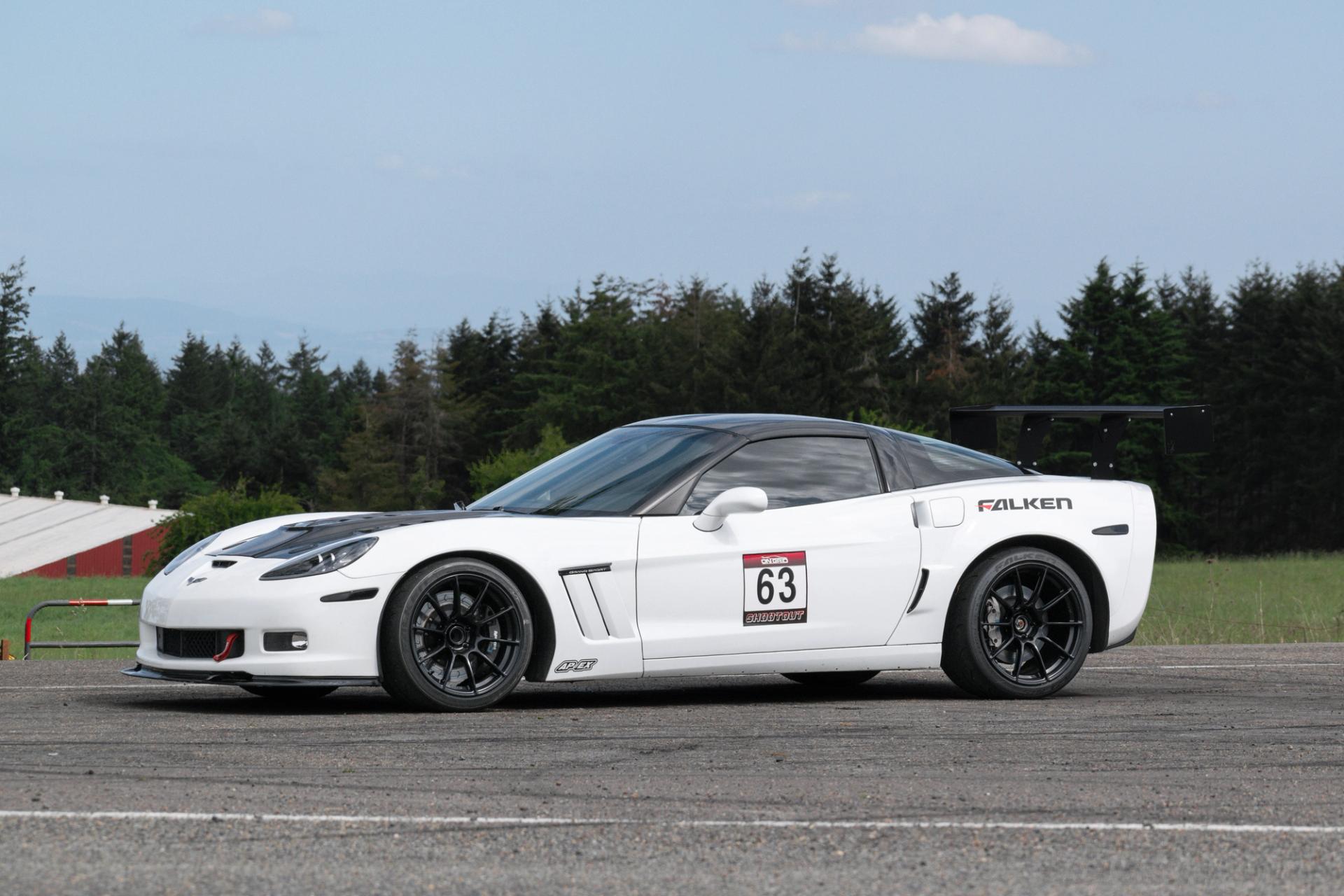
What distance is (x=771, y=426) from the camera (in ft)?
29.8

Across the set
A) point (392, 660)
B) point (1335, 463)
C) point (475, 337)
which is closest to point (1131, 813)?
point (392, 660)

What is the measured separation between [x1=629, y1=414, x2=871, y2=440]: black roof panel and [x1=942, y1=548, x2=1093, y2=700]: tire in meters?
1.01

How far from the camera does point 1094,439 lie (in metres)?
10.4

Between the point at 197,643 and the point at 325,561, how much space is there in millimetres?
706

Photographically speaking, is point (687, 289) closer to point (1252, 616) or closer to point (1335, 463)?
point (1335, 463)

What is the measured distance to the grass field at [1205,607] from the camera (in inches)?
712

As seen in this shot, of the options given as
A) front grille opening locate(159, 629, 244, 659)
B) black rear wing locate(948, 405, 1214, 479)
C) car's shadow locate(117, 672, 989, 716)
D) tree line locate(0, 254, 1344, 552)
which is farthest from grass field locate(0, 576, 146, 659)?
tree line locate(0, 254, 1344, 552)

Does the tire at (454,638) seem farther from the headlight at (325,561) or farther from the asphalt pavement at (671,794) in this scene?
the headlight at (325,561)

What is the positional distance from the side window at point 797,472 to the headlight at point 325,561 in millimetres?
1636

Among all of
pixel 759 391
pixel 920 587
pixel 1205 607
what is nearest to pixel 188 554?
pixel 920 587

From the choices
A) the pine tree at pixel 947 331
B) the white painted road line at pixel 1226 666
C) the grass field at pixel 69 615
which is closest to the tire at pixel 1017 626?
the white painted road line at pixel 1226 666

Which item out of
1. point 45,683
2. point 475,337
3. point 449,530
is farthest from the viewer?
point 475,337

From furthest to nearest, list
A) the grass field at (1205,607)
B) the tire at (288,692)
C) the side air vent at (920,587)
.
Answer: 1. the grass field at (1205,607)
2. the side air vent at (920,587)
3. the tire at (288,692)

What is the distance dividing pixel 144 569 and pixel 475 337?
36391mm
